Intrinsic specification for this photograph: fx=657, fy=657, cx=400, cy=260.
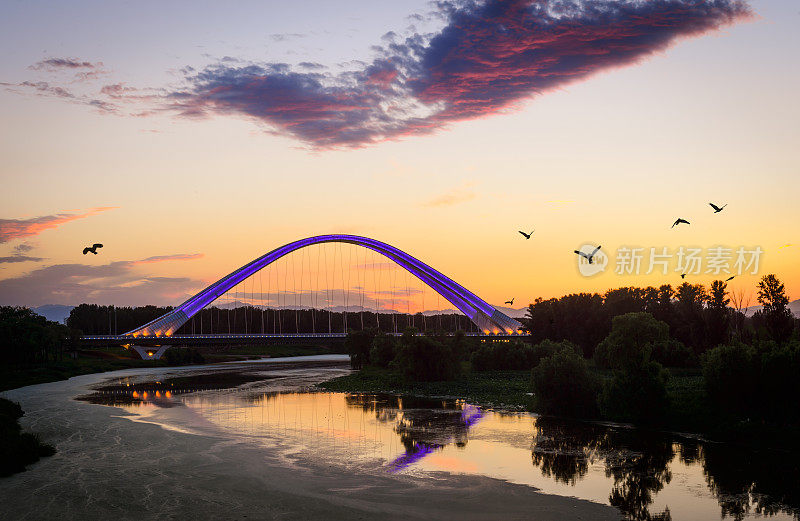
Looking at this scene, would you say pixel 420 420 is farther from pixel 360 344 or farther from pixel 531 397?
pixel 360 344

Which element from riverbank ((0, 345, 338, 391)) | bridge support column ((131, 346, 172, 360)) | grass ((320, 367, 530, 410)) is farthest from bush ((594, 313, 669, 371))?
bridge support column ((131, 346, 172, 360))

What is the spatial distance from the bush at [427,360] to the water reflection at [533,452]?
1083cm

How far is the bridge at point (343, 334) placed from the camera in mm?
86812

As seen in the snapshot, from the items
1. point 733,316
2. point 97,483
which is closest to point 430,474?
point 97,483

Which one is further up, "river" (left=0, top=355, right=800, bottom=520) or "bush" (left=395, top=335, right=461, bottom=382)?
"bush" (left=395, top=335, right=461, bottom=382)

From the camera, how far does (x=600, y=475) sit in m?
19.3

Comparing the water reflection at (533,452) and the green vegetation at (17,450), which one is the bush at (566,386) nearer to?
the water reflection at (533,452)

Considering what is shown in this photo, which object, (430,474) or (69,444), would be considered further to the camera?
(69,444)

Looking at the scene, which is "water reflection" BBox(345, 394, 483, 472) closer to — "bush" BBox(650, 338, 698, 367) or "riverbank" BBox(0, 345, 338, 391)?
"bush" BBox(650, 338, 698, 367)

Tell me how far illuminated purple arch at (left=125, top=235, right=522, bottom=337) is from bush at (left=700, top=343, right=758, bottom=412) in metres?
64.4

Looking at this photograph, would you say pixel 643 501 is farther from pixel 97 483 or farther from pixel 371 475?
pixel 97 483

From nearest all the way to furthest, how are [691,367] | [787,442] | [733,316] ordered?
[787,442], [691,367], [733,316]

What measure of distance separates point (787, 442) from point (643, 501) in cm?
927

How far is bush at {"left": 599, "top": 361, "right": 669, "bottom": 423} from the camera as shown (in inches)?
1105
